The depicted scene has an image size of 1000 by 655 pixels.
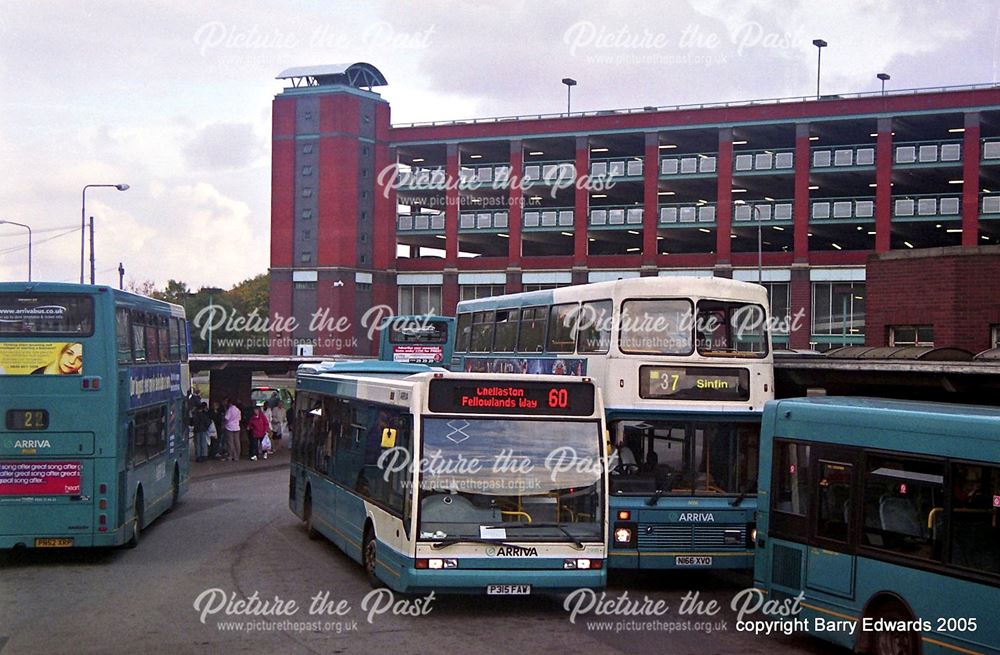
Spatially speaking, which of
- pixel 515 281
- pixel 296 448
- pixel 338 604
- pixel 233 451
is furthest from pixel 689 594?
pixel 515 281

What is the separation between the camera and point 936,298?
Result: 27.8 meters

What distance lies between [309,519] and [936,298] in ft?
54.8

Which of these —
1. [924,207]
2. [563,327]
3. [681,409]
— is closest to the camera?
[681,409]

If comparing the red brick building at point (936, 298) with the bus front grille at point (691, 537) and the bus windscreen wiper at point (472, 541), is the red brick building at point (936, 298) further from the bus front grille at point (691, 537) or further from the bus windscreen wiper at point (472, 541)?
the bus windscreen wiper at point (472, 541)

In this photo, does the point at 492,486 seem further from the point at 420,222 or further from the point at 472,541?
the point at 420,222

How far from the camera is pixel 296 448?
21.2 metres

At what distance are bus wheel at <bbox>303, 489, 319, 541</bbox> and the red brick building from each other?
1585 cm

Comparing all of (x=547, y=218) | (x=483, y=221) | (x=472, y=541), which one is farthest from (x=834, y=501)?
(x=483, y=221)

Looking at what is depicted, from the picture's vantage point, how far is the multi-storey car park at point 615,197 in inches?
2384

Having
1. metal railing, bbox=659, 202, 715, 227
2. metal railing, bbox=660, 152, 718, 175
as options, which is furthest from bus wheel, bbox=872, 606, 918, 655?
metal railing, bbox=660, 152, 718, 175

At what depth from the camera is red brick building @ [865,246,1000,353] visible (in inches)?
1064

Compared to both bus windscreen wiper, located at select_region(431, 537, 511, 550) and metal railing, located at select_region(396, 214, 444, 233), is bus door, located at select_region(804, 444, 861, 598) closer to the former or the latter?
bus windscreen wiper, located at select_region(431, 537, 511, 550)

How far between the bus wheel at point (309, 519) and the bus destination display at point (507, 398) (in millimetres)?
6874

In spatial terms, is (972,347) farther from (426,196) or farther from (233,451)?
(426,196)
